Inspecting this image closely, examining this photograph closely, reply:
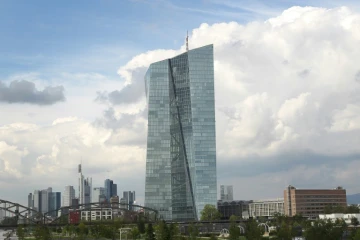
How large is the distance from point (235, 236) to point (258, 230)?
19.8 feet

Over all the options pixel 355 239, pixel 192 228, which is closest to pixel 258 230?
pixel 355 239

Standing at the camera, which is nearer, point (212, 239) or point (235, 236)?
point (212, 239)

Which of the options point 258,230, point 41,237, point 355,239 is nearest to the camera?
point 355,239

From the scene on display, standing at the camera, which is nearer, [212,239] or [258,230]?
[212,239]

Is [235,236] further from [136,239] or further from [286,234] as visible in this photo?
[136,239]

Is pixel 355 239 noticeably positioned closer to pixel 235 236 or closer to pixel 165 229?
pixel 235 236

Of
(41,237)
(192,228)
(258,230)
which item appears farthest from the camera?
(192,228)

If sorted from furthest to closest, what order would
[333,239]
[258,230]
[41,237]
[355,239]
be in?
[41,237] < [258,230] < [333,239] < [355,239]

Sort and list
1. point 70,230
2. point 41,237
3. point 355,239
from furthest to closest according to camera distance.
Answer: point 70,230, point 41,237, point 355,239

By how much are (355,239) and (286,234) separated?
84.1 feet

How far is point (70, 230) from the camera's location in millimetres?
193125

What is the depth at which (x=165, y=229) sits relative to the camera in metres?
138

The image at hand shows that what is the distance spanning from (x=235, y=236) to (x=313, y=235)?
2047 cm

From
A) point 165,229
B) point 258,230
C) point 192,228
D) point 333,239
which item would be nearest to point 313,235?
point 333,239
